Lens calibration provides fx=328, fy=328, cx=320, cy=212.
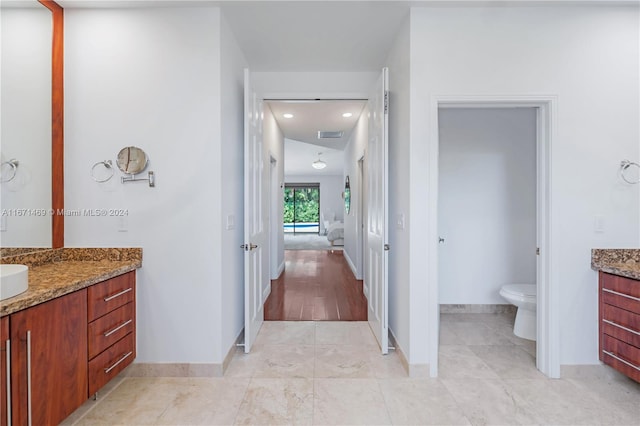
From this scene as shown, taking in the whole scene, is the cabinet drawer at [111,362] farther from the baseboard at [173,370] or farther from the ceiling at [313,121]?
the ceiling at [313,121]

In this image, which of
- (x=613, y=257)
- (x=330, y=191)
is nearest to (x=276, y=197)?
(x=613, y=257)

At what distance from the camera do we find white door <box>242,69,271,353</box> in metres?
2.58

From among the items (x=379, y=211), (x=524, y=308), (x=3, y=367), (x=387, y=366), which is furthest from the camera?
(x=524, y=308)

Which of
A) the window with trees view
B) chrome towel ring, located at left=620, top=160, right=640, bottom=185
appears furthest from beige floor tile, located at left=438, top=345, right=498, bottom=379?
the window with trees view

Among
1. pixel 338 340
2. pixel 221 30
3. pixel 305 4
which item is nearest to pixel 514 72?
pixel 305 4

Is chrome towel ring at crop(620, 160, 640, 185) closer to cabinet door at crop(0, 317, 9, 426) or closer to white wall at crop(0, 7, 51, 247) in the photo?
cabinet door at crop(0, 317, 9, 426)

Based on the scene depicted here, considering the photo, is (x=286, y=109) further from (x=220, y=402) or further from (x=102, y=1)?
(x=220, y=402)

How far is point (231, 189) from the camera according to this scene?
2.56 meters

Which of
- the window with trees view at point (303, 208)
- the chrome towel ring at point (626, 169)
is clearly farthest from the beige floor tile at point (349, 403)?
the window with trees view at point (303, 208)

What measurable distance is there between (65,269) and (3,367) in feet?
2.55

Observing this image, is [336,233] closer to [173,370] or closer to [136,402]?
[173,370]

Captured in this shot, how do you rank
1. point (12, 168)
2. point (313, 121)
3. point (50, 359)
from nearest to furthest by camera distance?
point (50, 359)
point (12, 168)
point (313, 121)

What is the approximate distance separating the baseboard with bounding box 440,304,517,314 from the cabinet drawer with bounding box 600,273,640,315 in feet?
4.74

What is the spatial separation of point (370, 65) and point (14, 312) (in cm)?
313
